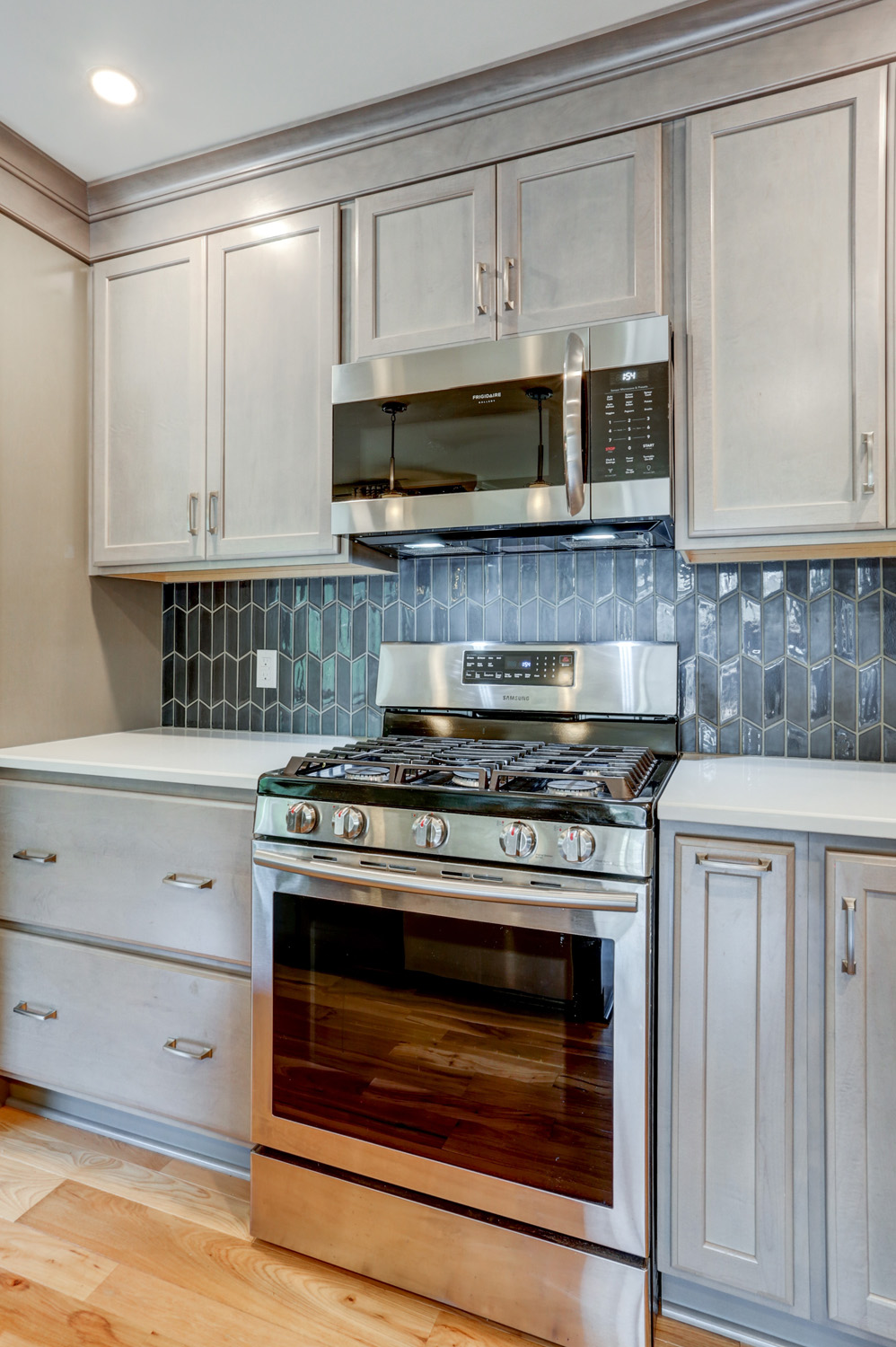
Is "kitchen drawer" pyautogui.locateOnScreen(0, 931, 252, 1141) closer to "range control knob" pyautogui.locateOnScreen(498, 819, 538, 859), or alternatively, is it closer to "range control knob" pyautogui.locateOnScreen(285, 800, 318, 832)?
"range control knob" pyautogui.locateOnScreen(285, 800, 318, 832)

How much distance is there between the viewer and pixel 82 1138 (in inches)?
74.2

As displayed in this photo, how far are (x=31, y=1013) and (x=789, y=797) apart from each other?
182 centimetres

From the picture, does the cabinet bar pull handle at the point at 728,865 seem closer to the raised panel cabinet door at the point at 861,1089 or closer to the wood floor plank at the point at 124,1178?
the raised panel cabinet door at the point at 861,1089

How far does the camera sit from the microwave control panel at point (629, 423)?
61.4 inches

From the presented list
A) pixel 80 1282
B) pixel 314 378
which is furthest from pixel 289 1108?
pixel 314 378

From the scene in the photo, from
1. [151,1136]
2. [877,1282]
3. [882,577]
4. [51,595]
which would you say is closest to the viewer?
[877,1282]

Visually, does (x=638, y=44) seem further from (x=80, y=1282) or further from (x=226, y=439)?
(x=80, y=1282)

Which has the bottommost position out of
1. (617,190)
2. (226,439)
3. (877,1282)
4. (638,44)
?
(877,1282)

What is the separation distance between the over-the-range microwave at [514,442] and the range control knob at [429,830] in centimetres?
68

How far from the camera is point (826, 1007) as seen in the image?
48.5 inches

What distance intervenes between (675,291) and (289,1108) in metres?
1.84

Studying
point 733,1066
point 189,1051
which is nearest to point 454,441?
point 733,1066

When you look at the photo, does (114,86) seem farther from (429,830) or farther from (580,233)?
(429,830)

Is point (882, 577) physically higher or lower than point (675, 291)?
lower
